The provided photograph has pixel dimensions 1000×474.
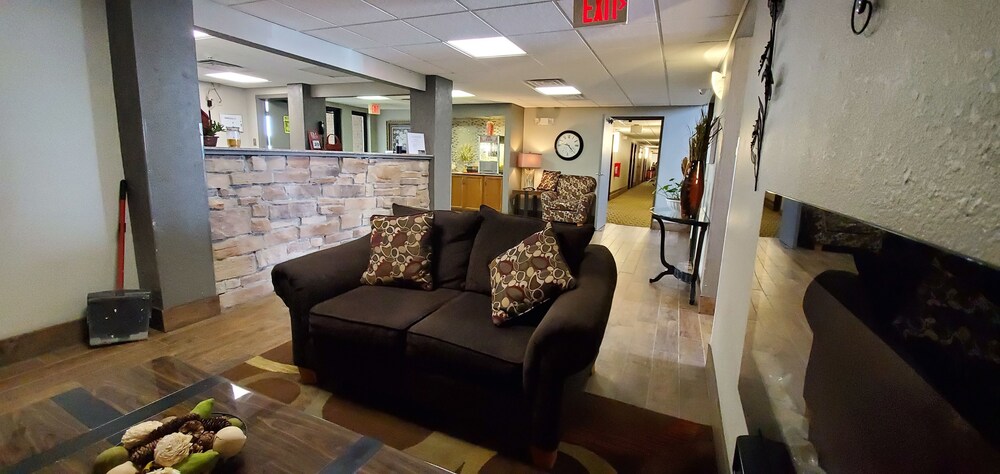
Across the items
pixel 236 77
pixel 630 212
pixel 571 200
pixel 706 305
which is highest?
pixel 236 77

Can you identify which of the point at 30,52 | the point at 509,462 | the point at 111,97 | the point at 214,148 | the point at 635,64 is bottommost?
the point at 509,462

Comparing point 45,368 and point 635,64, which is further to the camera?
point 635,64

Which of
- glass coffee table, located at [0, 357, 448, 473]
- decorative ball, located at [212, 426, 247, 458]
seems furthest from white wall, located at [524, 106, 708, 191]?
decorative ball, located at [212, 426, 247, 458]

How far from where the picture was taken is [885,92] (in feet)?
2.00

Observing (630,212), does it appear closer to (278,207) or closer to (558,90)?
(558,90)

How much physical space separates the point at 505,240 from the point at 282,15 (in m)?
2.50

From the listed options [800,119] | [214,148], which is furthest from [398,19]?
[800,119]

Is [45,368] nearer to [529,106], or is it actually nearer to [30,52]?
[30,52]

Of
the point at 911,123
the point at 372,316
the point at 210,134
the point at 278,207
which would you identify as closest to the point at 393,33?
the point at 210,134

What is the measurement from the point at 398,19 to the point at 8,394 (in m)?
3.05

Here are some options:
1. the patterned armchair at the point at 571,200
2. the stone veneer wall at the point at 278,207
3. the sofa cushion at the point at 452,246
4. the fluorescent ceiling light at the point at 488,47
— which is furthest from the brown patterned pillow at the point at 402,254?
the patterned armchair at the point at 571,200

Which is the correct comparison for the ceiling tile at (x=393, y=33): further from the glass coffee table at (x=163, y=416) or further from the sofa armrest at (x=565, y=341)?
the glass coffee table at (x=163, y=416)

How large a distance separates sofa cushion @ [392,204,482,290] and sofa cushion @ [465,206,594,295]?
50 millimetres

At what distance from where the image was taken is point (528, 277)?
1948mm
